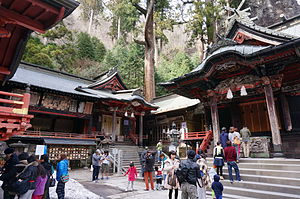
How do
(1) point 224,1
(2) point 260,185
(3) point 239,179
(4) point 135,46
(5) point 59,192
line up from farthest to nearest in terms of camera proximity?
(4) point 135,46
(1) point 224,1
(3) point 239,179
(2) point 260,185
(5) point 59,192

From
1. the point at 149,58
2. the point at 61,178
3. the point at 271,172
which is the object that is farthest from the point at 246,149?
the point at 149,58

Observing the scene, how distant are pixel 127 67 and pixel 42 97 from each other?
16.9 m

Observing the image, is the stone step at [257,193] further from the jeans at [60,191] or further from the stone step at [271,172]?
the jeans at [60,191]

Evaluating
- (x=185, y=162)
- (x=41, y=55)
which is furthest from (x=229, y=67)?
(x=41, y=55)

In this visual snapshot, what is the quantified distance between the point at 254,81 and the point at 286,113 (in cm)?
301

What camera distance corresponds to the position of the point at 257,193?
607 centimetres

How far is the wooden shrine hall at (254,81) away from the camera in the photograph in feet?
29.0

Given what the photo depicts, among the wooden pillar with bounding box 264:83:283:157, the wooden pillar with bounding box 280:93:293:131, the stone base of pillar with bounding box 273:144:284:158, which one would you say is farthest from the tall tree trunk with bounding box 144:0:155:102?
the stone base of pillar with bounding box 273:144:284:158

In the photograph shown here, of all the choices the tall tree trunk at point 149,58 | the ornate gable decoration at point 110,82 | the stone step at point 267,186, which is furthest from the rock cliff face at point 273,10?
the stone step at point 267,186

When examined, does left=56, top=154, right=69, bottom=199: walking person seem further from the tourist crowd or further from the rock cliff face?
the rock cliff face

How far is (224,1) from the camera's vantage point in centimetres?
1995

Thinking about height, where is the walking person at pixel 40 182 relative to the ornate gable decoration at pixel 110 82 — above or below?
below

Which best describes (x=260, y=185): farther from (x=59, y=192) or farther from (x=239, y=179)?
(x=59, y=192)

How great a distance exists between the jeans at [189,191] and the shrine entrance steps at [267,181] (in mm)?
2893
